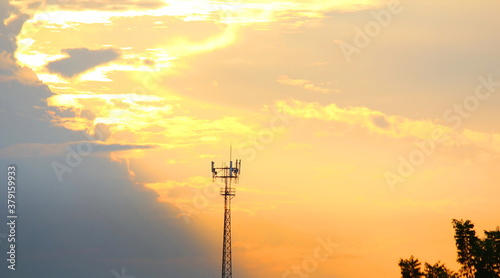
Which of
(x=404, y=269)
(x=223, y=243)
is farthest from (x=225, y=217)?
(x=404, y=269)

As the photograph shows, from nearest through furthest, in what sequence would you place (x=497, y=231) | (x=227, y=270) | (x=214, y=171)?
(x=227, y=270)
(x=214, y=171)
(x=497, y=231)

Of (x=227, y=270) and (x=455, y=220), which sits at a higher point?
(x=455, y=220)

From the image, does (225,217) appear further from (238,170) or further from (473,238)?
(473,238)

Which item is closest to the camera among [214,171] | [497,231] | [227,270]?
[227,270]

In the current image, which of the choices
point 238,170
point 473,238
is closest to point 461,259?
point 473,238

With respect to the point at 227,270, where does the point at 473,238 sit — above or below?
above

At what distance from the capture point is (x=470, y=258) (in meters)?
191

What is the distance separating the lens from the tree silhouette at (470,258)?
184375mm

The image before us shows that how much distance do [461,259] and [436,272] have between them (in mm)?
5605

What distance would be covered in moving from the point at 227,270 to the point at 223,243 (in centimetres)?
411

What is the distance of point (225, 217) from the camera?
6462 inches

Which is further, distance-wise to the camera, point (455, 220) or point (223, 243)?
point (455, 220)

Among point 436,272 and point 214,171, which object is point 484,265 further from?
point 214,171

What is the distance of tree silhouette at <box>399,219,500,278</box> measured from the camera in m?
184
